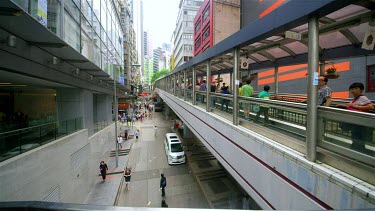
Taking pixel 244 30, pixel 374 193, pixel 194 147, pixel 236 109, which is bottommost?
pixel 194 147

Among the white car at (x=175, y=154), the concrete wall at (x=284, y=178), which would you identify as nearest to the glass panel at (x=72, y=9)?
the concrete wall at (x=284, y=178)

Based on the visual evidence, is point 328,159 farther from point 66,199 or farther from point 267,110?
point 66,199

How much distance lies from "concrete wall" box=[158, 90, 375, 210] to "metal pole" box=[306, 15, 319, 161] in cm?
26

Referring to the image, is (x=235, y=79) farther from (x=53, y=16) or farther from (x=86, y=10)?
(x=86, y=10)

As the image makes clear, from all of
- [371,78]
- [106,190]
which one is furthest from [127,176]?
[371,78]

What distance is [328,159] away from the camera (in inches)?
106

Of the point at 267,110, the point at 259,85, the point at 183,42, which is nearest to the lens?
the point at 267,110

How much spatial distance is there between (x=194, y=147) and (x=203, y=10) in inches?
1239

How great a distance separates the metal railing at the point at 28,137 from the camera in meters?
5.07

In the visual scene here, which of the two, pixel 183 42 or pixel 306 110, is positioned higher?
pixel 183 42

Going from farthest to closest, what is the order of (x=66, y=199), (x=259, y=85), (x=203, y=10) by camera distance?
(x=203, y=10) → (x=259, y=85) → (x=66, y=199)

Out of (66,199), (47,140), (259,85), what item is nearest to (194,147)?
(259,85)

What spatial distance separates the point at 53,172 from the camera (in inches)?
276

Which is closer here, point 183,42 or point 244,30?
point 244,30
